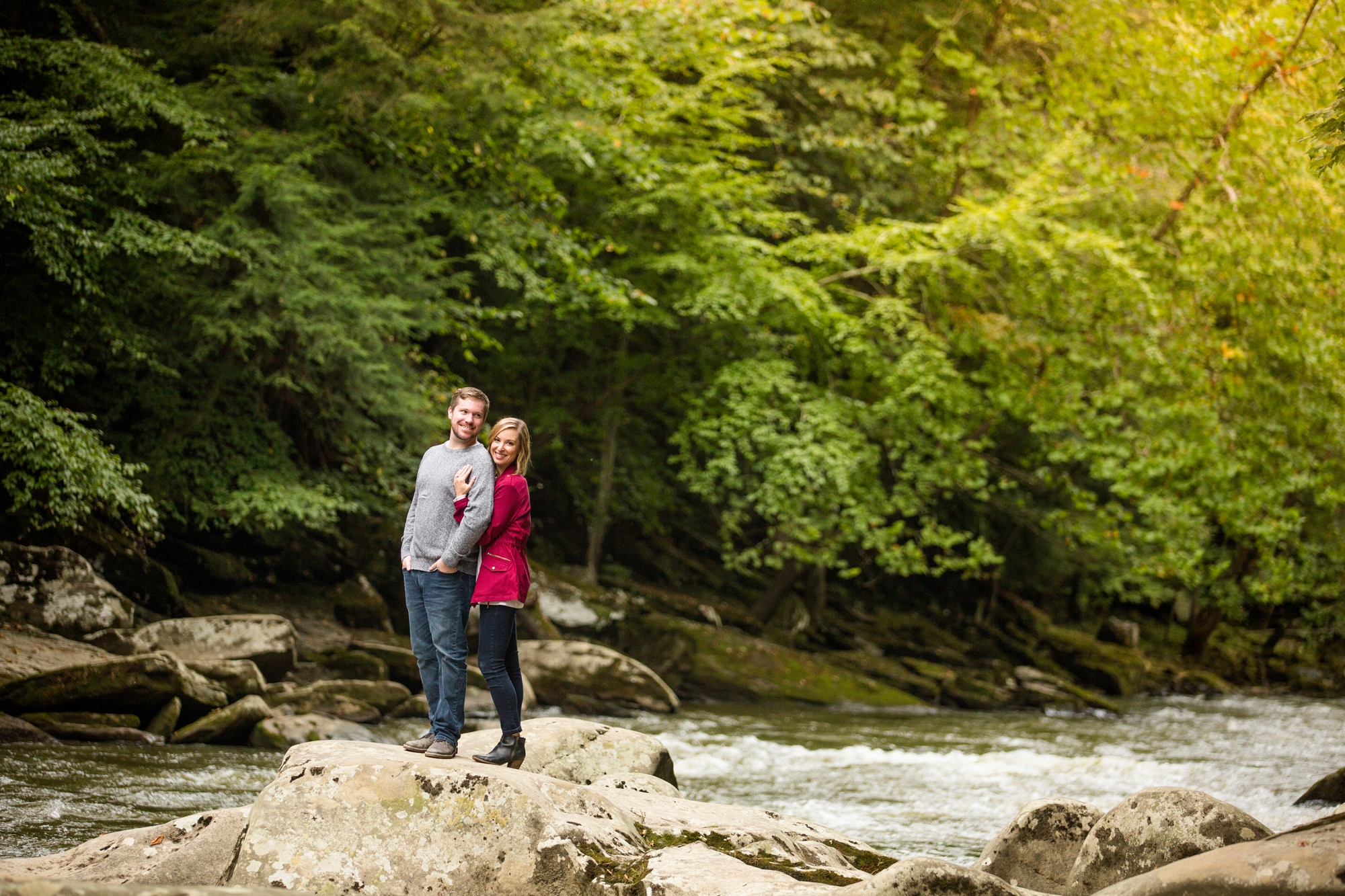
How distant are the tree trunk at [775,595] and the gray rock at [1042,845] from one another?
12.9 meters

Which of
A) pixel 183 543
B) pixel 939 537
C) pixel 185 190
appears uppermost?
pixel 185 190

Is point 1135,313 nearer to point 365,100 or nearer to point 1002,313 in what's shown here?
point 1002,313

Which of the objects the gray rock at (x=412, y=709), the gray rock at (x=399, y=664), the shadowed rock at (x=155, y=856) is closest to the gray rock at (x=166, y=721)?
the gray rock at (x=412, y=709)

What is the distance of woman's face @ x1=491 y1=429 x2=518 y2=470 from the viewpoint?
4641mm

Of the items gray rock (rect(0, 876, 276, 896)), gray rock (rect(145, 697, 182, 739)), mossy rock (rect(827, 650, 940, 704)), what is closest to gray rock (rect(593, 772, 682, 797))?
gray rock (rect(0, 876, 276, 896))

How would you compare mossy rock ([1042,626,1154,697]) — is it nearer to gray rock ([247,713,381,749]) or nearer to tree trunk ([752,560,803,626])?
tree trunk ([752,560,803,626])

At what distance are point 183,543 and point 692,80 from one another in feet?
35.6

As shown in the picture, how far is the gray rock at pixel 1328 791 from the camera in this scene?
814 centimetres

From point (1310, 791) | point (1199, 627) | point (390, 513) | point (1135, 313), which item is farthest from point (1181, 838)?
point (1199, 627)

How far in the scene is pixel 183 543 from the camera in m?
12.8

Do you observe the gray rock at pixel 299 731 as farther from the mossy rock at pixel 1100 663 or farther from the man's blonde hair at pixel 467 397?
the mossy rock at pixel 1100 663

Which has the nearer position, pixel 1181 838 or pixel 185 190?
pixel 1181 838

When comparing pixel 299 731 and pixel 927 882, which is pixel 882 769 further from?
pixel 927 882

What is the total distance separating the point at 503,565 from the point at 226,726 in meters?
5.50
